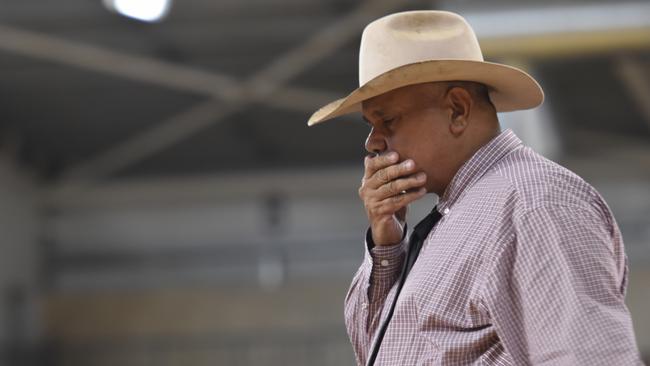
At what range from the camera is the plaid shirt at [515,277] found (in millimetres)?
1813

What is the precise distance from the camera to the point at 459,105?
2.23 m

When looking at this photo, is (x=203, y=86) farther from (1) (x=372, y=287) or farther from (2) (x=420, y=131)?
(2) (x=420, y=131)

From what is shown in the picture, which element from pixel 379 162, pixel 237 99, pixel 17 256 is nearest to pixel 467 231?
pixel 379 162

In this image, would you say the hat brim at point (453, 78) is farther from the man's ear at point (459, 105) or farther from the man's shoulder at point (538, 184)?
the man's shoulder at point (538, 184)

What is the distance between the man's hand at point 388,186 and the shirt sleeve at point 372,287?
0.09 metres

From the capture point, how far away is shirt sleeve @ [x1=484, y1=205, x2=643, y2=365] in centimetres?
179

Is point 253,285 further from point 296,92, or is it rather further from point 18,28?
point 18,28

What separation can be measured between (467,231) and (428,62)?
13.6 inches

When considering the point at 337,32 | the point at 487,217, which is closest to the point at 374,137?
the point at 487,217

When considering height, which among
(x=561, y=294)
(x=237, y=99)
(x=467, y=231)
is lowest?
(x=561, y=294)

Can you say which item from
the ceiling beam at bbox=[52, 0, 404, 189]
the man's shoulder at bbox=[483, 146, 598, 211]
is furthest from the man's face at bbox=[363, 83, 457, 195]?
the ceiling beam at bbox=[52, 0, 404, 189]

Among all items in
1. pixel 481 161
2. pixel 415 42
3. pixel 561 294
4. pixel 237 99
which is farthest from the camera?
pixel 237 99

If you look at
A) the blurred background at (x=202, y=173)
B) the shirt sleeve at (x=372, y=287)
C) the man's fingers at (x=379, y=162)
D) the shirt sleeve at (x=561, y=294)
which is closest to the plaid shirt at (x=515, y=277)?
the shirt sleeve at (x=561, y=294)

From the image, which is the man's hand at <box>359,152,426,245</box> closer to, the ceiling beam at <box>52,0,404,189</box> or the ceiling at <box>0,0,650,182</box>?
the ceiling at <box>0,0,650,182</box>
